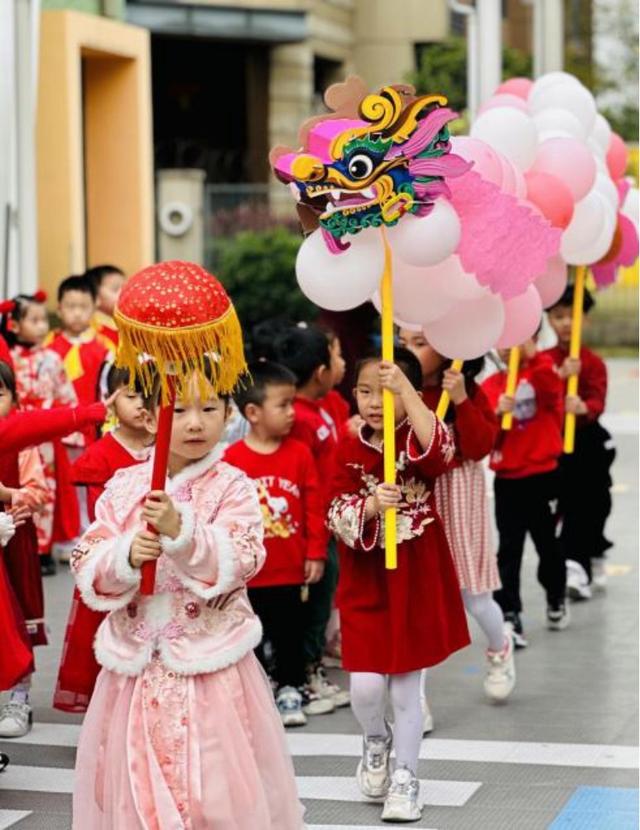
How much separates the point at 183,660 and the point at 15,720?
8.10 ft

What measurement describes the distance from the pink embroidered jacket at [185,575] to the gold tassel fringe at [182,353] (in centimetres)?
28

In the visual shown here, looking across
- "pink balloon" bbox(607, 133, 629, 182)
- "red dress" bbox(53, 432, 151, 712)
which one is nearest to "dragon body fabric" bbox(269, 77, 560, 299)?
"red dress" bbox(53, 432, 151, 712)

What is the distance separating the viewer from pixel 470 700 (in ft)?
25.6

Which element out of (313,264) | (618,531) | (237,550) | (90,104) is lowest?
(618,531)

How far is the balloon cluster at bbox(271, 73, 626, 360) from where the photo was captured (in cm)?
580

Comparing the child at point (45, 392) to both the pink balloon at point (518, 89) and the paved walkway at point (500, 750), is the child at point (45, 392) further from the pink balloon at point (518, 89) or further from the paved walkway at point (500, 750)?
the pink balloon at point (518, 89)

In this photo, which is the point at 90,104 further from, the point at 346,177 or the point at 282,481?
the point at 346,177

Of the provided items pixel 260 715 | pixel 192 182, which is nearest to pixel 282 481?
pixel 260 715

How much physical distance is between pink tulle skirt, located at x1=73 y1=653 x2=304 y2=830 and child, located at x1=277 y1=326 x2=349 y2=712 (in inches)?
95.9

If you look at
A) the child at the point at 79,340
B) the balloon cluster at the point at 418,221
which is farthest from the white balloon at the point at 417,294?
the child at the point at 79,340

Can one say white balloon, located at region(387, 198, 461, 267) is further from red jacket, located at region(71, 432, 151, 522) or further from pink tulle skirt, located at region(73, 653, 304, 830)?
pink tulle skirt, located at region(73, 653, 304, 830)

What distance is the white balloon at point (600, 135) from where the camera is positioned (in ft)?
28.4

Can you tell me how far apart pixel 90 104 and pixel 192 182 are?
7.06 metres

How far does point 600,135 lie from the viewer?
8.79m
